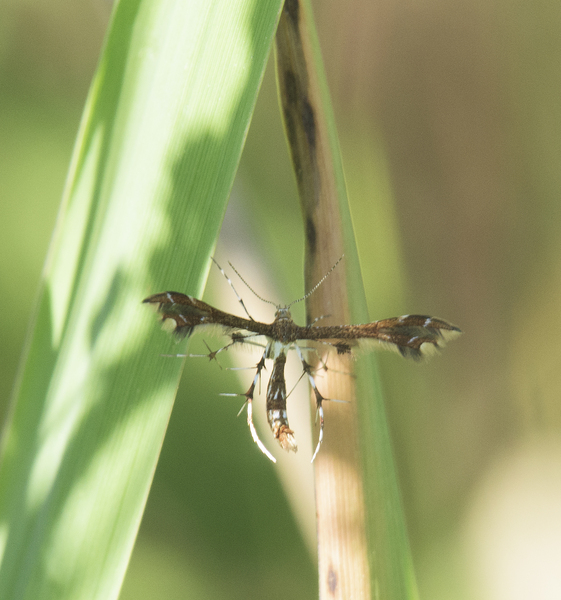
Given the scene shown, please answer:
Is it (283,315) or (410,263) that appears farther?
(410,263)

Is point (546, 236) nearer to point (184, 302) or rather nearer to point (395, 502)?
point (395, 502)

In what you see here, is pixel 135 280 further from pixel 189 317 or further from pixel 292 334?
pixel 292 334

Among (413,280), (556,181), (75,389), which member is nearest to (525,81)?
(556,181)

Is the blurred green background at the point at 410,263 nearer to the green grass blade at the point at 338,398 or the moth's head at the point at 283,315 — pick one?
the moth's head at the point at 283,315

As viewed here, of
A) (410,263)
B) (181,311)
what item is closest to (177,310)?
(181,311)

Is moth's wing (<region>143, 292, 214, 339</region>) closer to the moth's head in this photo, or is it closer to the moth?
the moth

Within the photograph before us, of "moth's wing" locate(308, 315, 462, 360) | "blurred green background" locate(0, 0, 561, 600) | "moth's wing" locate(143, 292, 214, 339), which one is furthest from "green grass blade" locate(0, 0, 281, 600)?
"blurred green background" locate(0, 0, 561, 600)
